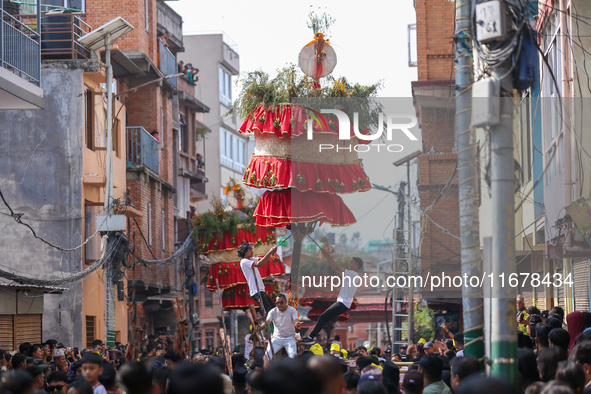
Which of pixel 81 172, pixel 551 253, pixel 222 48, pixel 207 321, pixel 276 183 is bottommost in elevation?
pixel 207 321

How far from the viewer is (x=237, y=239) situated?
59.5 ft

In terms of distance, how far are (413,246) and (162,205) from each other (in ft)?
54.3

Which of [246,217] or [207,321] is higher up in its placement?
[246,217]

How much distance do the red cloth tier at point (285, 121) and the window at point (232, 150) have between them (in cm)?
3159

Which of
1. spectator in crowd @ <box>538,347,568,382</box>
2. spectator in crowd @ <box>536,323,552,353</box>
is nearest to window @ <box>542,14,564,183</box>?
spectator in crowd @ <box>536,323,552,353</box>

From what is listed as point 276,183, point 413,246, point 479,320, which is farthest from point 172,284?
point 479,320

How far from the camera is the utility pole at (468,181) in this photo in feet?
22.5

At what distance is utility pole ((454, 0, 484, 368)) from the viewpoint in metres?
6.86

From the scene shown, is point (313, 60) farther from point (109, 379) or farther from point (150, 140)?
point (150, 140)

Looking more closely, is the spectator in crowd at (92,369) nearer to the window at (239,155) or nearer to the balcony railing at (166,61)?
the balcony railing at (166,61)

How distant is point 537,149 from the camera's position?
15039mm

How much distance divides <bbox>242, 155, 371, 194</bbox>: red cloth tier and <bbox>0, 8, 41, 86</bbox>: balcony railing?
18.5 ft

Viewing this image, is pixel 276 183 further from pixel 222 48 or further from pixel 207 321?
pixel 222 48

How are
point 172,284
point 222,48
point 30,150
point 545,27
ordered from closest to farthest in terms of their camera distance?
point 545,27
point 30,150
point 172,284
point 222,48
